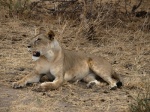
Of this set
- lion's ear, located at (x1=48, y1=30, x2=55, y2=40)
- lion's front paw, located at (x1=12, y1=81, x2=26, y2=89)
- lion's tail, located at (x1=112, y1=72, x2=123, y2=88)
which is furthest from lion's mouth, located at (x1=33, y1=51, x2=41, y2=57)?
lion's tail, located at (x1=112, y1=72, x2=123, y2=88)

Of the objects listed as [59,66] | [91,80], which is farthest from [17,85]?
[91,80]

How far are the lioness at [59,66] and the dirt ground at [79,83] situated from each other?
11 cm

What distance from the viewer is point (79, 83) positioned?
7531 mm

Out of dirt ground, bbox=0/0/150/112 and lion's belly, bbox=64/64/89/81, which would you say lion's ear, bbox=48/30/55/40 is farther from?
dirt ground, bbox=0/0/150/112

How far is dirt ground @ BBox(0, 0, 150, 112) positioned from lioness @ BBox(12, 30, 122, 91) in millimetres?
113

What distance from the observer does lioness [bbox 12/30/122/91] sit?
7039 millimetres

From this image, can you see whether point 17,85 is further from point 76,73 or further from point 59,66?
point 76,73

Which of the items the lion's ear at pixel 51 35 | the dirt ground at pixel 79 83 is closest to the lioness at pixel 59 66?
the lion's ear at pixel 51 35

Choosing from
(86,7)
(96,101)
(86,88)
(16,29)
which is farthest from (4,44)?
(96,101)

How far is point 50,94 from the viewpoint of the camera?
22.1 ft

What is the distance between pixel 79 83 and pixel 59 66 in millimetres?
536

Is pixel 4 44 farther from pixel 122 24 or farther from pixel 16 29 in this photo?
pixel 122 24

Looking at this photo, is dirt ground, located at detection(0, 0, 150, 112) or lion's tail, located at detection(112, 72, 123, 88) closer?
dirt ground, located at detection(0, 0, 150, 112)

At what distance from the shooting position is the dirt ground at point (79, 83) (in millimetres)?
6312
